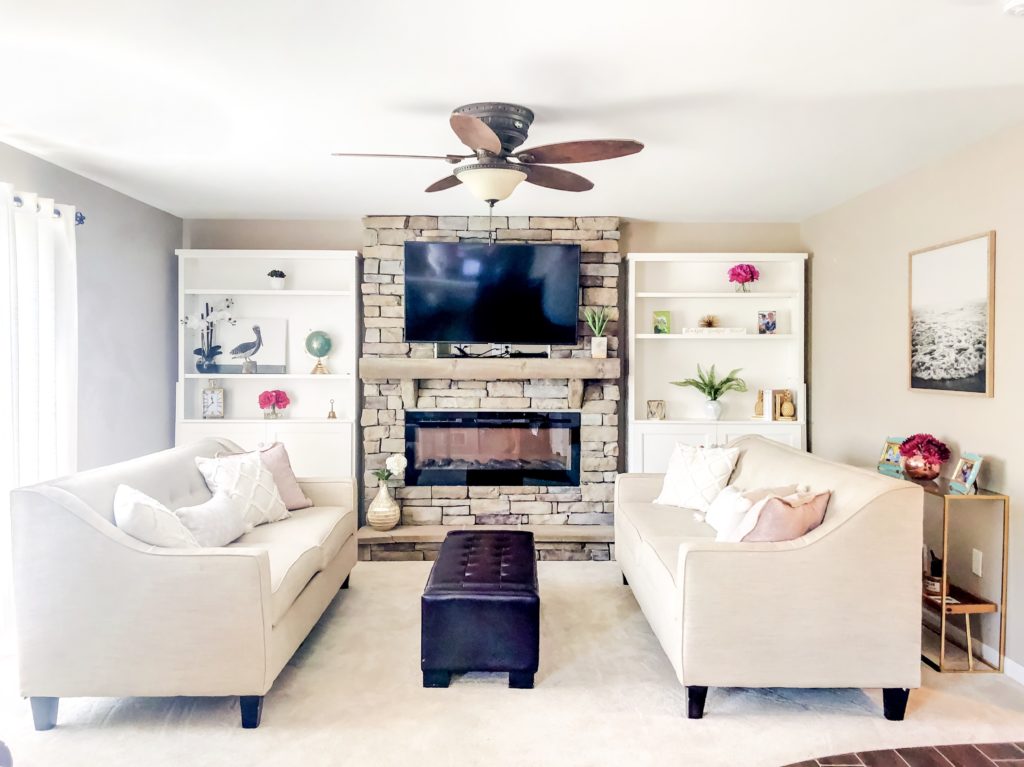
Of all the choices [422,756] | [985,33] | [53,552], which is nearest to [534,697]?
[422,756]

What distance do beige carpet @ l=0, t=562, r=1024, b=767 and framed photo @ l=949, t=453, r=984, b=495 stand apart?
32.5 inches

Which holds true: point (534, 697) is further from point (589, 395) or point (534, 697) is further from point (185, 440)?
point (185, 440)

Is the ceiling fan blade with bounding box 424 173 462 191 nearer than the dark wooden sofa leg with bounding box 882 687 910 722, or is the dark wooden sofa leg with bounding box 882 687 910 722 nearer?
the dark wooden sofa leg with bounding box 882 687 910 722

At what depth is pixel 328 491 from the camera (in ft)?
13.2

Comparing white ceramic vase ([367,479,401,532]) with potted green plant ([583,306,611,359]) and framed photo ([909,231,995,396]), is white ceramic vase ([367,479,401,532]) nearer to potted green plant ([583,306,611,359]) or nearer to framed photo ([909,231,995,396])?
potted green plant ([583,306,611,359])

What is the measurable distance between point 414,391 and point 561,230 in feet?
5.31

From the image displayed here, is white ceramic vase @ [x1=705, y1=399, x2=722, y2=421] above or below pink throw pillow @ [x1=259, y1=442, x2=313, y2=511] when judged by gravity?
above

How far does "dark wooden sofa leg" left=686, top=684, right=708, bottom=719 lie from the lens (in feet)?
8.39

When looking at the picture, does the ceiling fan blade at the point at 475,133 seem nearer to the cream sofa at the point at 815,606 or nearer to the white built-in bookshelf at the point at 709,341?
the cream sofa at the point at 815,606

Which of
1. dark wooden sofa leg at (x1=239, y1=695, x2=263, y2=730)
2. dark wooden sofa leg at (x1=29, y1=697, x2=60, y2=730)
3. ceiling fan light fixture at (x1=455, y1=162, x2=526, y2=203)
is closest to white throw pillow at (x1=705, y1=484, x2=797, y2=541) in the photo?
ceiling fan light fixture at (x1=455, y1=162, x2=526, y2=203)

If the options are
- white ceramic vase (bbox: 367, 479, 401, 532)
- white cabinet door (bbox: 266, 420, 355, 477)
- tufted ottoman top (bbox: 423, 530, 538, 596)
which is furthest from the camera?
white cabinet door (bbox: 266, 420, 355, 477)

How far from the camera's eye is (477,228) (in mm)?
4961

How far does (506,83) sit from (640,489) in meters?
2.62

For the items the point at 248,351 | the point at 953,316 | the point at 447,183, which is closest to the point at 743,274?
the point at 953,316
